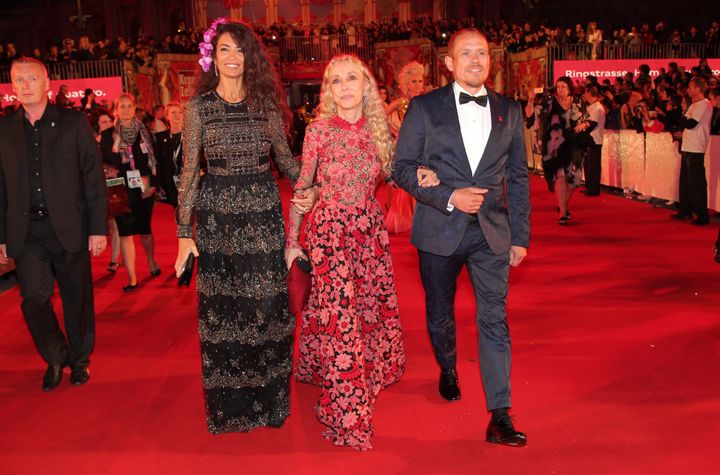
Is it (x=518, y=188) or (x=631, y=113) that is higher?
(x=631, y=113)

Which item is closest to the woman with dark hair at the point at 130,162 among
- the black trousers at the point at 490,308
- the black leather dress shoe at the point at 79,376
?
the black leather dress shoe at the point at 79,376

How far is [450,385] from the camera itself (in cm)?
432

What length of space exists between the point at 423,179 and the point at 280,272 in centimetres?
92

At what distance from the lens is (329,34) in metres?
32.8

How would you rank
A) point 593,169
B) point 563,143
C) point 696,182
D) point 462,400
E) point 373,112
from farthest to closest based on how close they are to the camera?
1. point 593,169
2. point 563,143
3. point 696,182
4. point 462,400
5. point 373,112

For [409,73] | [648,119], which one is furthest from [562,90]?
[409,73]

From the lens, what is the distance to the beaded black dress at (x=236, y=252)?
3773 mm

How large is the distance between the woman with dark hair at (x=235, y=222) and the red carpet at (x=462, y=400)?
1.17 feet

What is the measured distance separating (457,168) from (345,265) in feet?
2.47

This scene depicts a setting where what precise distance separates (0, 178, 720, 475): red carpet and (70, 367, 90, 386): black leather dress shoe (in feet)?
0.18

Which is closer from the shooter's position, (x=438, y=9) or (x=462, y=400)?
(x=462, y=400)

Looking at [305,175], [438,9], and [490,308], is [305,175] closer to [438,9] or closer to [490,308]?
[490,308]

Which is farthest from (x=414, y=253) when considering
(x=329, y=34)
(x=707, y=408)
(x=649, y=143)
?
(x=329, y=34)

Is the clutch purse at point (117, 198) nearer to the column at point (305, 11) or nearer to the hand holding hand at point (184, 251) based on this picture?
the hand holding hand at point (184, 251)
